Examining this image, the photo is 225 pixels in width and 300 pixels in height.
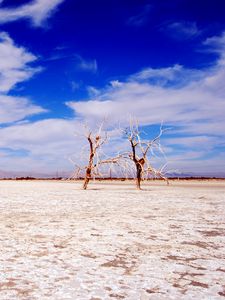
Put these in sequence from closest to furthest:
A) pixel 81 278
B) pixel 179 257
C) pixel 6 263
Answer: pixel 81 278 → pixel 6 263 → pixel 179 257

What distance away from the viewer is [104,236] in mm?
6074

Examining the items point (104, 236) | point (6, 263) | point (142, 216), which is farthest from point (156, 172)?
point (6, 263)

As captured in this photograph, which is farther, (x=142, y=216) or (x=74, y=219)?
(x=142, y=216)

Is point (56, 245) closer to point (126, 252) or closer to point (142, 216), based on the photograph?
point (126, 252)

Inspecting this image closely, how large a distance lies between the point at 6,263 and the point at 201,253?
8.01 feet

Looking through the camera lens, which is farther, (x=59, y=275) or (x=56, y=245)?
(x=56, y=245)

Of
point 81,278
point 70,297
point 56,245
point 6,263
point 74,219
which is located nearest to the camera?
Answer: point 70,297

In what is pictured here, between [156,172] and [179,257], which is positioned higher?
[156,172]

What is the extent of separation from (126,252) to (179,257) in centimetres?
69

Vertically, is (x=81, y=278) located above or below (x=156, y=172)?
below

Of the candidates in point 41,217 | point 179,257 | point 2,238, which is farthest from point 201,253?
point 41,217

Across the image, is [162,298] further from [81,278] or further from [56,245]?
[56,245]

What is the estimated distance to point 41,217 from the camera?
8.55 m

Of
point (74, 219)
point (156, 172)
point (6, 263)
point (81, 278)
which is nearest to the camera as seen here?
point (81, 278)
